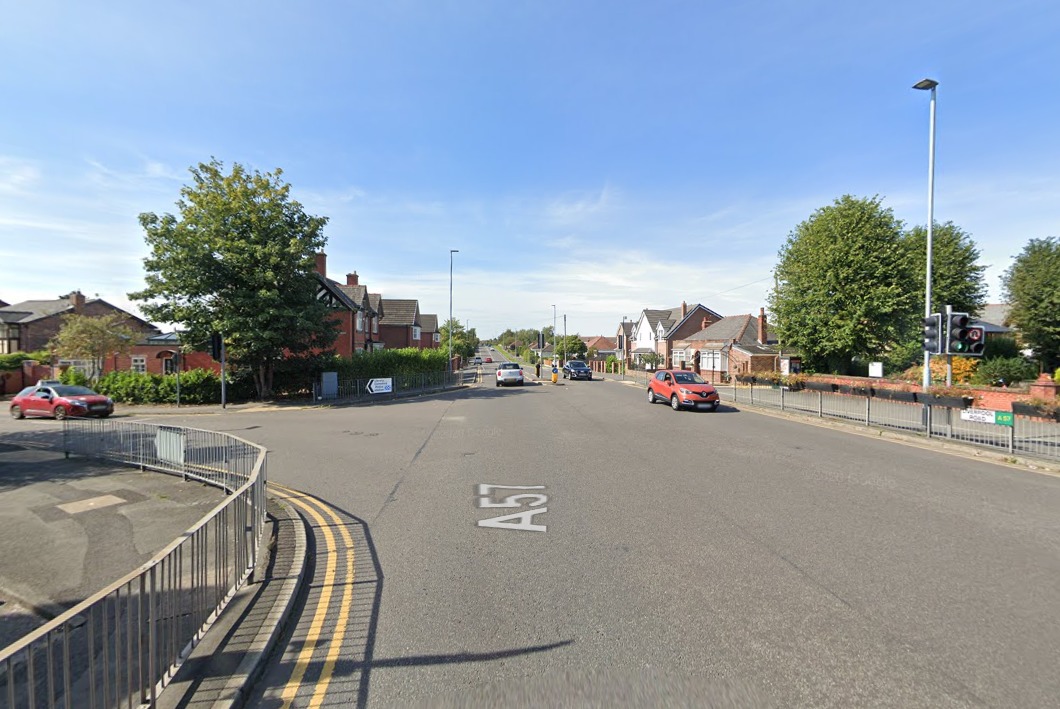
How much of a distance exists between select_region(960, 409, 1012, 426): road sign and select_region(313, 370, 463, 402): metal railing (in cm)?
2544

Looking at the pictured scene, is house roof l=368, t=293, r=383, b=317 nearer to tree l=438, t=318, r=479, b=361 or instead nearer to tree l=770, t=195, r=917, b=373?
tree l=438, t=318, r=479, b=361

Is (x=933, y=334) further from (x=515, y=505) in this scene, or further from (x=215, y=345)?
(x=215, y=345)

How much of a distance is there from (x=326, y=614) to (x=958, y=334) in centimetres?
1610

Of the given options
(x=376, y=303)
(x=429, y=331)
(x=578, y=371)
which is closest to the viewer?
(x=578, y=371)

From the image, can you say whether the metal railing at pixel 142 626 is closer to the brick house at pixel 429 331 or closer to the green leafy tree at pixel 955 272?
the green leafy tree at pixel 955 272

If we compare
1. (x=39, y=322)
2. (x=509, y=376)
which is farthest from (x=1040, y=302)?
(x=39, y=322)

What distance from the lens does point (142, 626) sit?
3389mm

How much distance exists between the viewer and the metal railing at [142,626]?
2.61 metres

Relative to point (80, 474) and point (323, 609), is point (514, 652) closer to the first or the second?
point (323, 609)

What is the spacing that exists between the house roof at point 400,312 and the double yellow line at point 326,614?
57.4m

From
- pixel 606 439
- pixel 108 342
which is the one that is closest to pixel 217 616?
pixel 606 439

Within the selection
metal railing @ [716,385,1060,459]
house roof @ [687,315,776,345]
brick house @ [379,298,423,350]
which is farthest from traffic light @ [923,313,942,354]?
brick house @ [379,298,423,350]

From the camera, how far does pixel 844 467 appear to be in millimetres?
10148

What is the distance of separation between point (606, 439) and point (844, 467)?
18.3 ft
